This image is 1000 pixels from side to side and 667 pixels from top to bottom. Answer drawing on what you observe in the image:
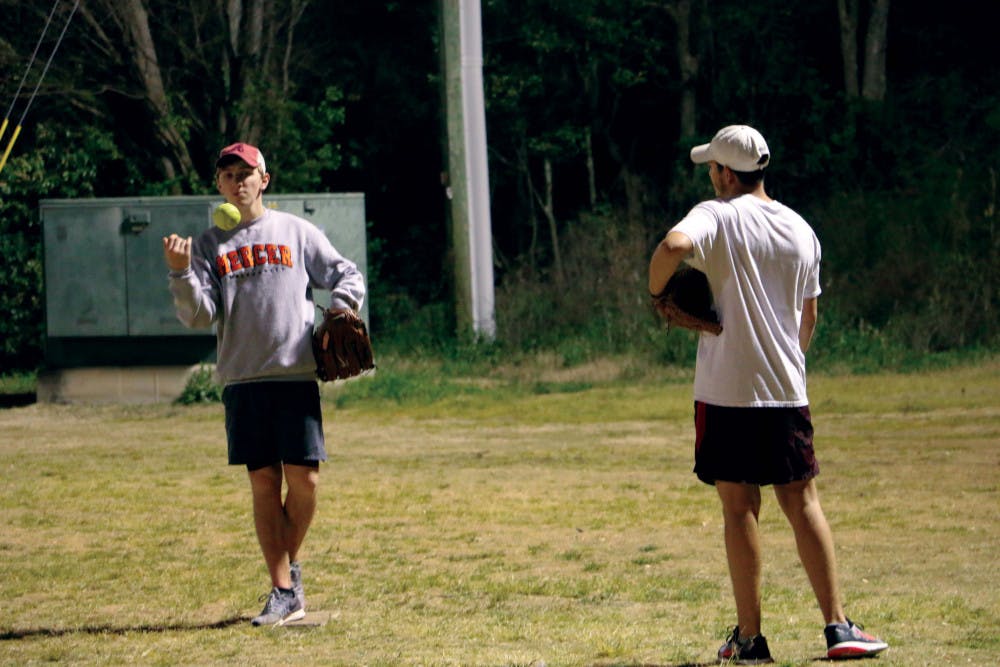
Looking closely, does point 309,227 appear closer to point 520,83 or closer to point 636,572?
point 636,572

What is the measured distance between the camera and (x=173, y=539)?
8.62 m

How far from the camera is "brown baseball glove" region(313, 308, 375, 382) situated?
620cm

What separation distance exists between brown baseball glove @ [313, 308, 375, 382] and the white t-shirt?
1.53 meters

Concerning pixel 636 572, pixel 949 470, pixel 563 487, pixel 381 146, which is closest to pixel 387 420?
pixel 563 487

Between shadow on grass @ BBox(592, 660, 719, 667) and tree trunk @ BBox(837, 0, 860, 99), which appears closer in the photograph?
shadow on grass @ BBox(592, 660, 719, 667)

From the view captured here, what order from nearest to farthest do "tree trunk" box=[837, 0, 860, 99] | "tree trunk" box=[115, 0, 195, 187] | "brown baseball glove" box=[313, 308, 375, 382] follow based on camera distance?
"brown baseball glove" box=[313, 308, 375, 382] < "tree trunk" box=[115, 0, 195, 187] < "tree trunk" box=[837, 0, 860, 99]

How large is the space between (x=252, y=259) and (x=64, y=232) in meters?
10.4

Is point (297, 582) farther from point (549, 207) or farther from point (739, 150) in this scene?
point (549, 207)

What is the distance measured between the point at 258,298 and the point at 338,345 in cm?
37

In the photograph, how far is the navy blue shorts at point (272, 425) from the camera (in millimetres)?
6246

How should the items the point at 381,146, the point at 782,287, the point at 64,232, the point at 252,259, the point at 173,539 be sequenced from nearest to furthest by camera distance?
1. the point at 782,287
2. the point at 252,259
3. the point at 173,539
4. the point at 64,232
5. the point at 381,146

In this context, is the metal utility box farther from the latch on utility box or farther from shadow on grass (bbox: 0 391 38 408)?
shadow on grass (bbox: 0 391 38 408)

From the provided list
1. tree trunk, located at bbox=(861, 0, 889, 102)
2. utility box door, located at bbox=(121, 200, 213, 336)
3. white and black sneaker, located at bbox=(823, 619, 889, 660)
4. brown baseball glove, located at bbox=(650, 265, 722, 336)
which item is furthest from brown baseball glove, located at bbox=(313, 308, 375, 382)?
tree trunk, located at bbox=(861, 0, 889, 102)

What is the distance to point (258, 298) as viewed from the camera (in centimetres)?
622
